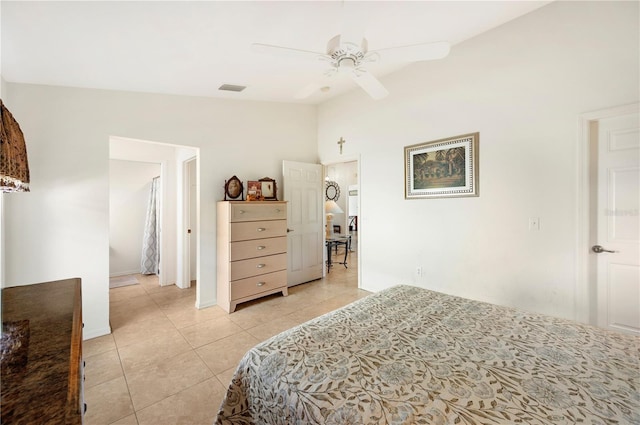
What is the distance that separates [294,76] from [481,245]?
2.82 metres

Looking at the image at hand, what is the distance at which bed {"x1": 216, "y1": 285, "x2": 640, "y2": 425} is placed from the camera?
85cm

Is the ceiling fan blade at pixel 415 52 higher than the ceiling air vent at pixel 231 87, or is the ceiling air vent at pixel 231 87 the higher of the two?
the ceiling air vent at pixel 231 87

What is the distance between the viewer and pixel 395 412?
2.75 feet

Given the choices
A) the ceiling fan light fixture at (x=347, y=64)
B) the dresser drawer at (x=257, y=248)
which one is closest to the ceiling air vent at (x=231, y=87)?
the ceiling fan light fixture at (x=347, y=64)

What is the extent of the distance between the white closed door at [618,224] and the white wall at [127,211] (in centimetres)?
611

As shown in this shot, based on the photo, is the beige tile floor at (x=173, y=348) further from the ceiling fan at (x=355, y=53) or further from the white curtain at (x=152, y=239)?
the ceiling fan at (x=355, y=53)

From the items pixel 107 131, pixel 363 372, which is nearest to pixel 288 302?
pixel 363 372

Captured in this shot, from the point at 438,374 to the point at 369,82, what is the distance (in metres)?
1.98

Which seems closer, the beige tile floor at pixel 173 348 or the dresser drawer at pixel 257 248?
the beige tile floor at pixel 173 348

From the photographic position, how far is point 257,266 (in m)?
3.39

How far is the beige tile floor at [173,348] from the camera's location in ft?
5.59

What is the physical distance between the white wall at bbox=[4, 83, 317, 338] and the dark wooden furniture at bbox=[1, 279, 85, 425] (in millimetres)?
1319

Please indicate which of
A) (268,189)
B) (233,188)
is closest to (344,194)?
(268,189)

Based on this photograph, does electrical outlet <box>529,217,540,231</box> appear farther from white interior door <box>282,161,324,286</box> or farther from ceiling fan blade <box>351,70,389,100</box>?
white interior door <box>282,161,324,286</box>
